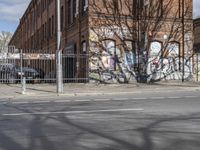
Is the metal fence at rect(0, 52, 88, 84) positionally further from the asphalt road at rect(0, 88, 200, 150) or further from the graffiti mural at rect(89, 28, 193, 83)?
the asphalt road at rect(0, 88, 200, 150)

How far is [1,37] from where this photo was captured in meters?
126

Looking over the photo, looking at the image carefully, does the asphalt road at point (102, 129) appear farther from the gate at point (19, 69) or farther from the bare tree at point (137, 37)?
the bare tree at point (137, 37)

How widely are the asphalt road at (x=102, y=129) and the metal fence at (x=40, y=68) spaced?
16.2m

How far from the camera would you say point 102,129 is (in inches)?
420

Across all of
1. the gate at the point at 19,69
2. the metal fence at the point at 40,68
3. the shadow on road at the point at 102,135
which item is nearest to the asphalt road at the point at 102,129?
the shadow on road at the point at 102,135

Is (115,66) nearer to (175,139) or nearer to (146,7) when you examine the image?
(146,7)

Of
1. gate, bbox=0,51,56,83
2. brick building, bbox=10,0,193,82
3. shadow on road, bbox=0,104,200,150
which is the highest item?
brick building, bbox=10,0,193,82

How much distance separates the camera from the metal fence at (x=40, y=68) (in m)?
31.2

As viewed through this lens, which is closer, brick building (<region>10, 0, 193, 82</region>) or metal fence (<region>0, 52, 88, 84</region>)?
metal fence (<region>0, 52, 88, 84</region>)

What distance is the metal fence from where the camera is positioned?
31188mm

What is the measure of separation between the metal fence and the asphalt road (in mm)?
16242

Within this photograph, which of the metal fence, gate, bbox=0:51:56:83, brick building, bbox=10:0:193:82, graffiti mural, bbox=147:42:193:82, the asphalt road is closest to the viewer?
the asphalt road

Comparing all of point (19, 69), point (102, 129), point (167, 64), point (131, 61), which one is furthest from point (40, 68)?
point (102, 129)

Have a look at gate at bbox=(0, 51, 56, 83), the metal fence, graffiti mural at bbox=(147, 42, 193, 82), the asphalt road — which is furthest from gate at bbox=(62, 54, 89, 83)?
the asphalt road
